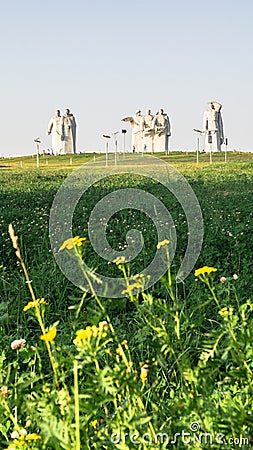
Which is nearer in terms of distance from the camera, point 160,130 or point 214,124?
point 214,124

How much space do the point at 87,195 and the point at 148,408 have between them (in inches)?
326

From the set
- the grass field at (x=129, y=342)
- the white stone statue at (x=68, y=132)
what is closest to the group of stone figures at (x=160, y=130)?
the white stone statue at (x=68, y=132)

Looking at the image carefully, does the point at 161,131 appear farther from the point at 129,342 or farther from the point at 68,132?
the point at 129,342

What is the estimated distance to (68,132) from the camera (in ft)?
125

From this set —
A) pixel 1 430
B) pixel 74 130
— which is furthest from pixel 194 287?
pixel 74 130

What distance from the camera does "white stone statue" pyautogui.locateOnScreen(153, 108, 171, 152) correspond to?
128ft

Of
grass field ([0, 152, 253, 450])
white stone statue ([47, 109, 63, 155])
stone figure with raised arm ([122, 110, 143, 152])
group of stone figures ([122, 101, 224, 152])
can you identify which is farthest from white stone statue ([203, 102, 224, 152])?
grass field ([0, 152, 253, 450])

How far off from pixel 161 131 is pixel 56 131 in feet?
19.8

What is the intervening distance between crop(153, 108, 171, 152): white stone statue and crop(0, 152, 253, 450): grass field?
2718cm

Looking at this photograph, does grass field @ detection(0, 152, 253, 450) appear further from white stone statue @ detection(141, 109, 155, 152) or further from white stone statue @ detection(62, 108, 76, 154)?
white stone statue @ detection(141, 109, 155, 152)

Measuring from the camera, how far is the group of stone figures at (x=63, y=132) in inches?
1489

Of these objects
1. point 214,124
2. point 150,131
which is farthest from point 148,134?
point 214,124

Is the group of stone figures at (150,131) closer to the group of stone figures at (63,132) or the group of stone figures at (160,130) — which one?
the group of stone figures at (160,130)

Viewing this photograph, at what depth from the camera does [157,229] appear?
6531 mm
